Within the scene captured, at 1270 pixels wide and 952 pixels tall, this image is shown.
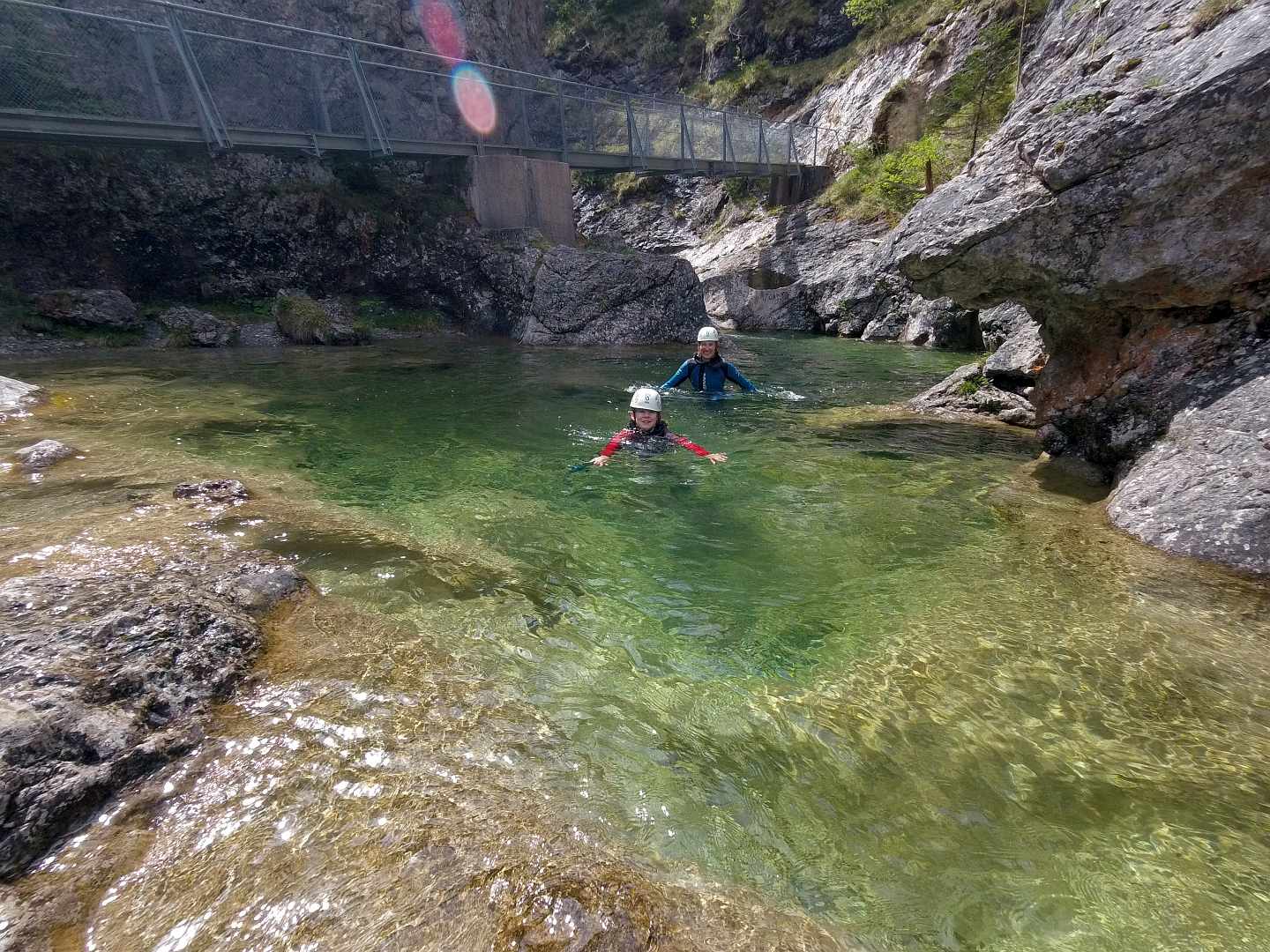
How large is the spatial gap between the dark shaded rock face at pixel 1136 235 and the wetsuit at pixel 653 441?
2.78m

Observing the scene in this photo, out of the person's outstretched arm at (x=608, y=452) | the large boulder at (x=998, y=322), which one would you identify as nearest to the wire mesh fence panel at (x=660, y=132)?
the large boulder at (x=998, y=322)

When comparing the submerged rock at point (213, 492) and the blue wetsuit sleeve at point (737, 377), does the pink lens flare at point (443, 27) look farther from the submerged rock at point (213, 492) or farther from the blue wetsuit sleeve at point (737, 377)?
the submerged rock at point (213, 492)

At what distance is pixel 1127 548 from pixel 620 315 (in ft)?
46.2

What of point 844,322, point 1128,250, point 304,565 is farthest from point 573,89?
point 304,565

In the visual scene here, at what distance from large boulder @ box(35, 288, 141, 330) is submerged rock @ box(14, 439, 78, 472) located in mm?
10674

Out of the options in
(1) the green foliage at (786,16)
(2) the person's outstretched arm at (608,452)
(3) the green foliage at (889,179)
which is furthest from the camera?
(1) the green foliage at (786,16)

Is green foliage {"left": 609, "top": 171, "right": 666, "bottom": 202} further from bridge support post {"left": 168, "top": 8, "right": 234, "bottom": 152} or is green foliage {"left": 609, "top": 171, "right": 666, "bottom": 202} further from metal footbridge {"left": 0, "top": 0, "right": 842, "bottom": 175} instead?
bridge support post {"left": 168, "top": 8, "right": 234, "bottom": 152}

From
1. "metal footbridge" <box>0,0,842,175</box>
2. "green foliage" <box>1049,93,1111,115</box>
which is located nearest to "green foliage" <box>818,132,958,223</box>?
"metal footbridge" <box>0,0,842,175</box>

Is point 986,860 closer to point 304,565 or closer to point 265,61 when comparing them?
point 304,565

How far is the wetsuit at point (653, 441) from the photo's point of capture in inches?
276

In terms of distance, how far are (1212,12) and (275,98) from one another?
1584 centimetres

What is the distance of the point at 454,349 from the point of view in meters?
15.5

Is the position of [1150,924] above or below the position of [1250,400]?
below

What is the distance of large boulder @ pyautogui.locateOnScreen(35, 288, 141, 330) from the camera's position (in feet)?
45.9
